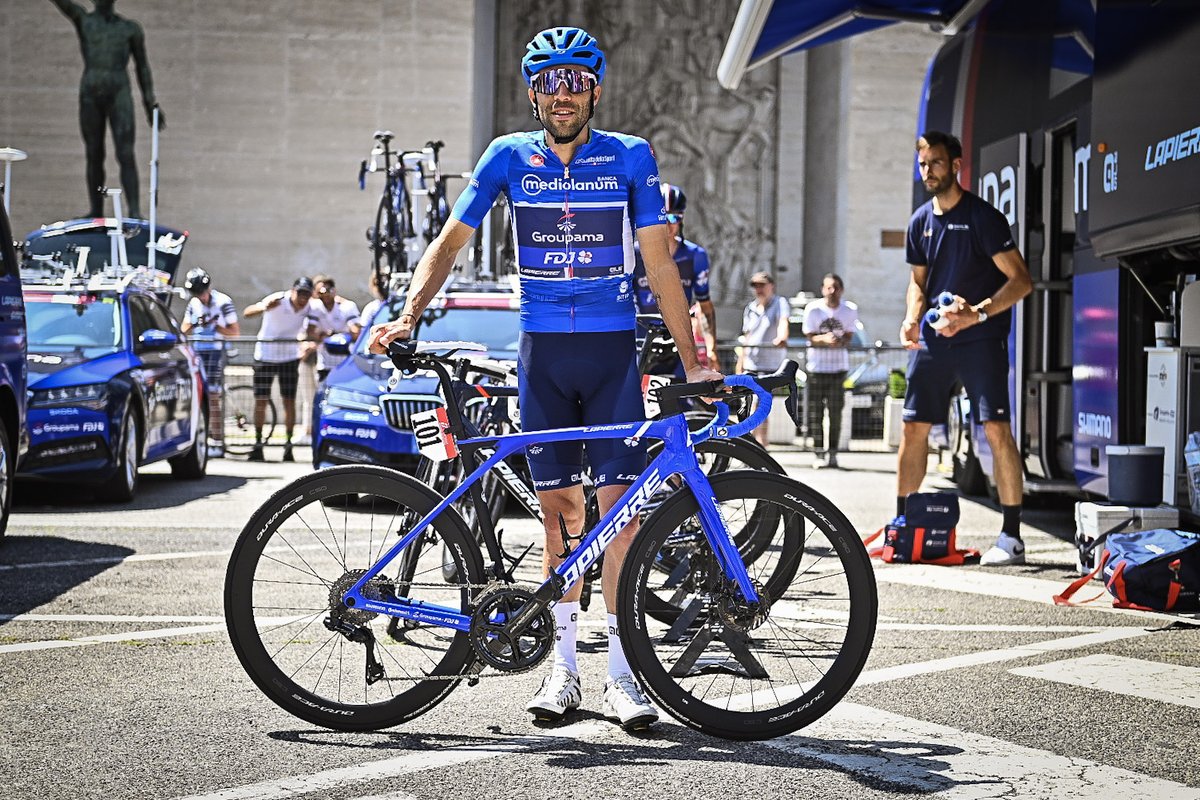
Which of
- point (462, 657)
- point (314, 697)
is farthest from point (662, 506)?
point (314, 697)

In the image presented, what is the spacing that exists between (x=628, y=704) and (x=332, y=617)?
89 cm

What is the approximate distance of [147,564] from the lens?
29.5 feet

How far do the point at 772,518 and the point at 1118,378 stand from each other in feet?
14.9

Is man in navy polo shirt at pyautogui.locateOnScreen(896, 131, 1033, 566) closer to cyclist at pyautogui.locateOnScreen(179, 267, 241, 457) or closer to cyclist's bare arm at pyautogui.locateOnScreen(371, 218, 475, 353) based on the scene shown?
cyclist's bare arm at pyautogui.locateOnScreen(371, 218, 475, 353)

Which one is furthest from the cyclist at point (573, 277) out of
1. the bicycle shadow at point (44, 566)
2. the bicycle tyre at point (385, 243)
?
the bicycle tyre at point (385, 243)

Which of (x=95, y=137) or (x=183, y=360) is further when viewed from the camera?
(x=95, y=137)

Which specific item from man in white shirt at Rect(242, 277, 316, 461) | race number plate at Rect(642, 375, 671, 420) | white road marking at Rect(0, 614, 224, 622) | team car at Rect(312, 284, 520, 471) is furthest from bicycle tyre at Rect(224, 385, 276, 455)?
race number plate at Rect(642, 375, 671, 420)

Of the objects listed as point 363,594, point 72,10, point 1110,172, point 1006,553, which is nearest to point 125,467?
point 1006,553

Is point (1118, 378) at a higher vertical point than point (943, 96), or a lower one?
lower

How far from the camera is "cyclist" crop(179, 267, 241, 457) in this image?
1780cm

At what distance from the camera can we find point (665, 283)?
5.31 m

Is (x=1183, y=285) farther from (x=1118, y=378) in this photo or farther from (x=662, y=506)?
(x=662, y=506)

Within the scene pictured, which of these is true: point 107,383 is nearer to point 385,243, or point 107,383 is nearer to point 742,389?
point 385,243

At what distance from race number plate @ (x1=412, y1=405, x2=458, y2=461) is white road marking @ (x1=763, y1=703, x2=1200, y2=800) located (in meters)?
1.30
